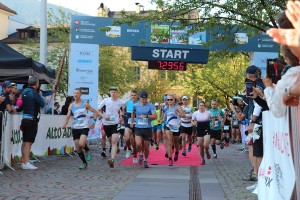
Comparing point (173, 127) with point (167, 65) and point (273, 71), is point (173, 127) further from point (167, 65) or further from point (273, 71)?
point (273, 71)

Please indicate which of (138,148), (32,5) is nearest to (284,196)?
(138,148)

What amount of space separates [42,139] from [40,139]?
0.11m

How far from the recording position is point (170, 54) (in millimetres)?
21250

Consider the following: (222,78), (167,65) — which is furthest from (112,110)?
(222,78)

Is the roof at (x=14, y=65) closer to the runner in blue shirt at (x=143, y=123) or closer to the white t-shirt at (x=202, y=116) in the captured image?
the runner in blue shirt at (x=143, y=123)

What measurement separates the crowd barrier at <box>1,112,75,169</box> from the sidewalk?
1.61ft

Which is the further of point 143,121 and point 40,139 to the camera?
point 40,139

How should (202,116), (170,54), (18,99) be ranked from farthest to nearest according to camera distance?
(170,54) < (202,116) < (18,99)

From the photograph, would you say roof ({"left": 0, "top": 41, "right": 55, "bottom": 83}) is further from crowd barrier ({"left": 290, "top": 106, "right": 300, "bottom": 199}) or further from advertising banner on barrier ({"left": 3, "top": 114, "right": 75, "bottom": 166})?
crowd barrier ({"left": 290, "top": 106, "right": 300, "bottom": 199})

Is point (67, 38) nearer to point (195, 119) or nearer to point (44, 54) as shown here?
point (44, 54)

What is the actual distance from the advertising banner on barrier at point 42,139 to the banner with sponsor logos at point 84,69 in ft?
17.4

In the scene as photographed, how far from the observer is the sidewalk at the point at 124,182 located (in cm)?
800

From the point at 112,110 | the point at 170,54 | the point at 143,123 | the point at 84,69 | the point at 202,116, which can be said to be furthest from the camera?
the point at 84,69

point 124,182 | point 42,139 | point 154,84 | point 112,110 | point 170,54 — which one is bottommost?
point 124,182
